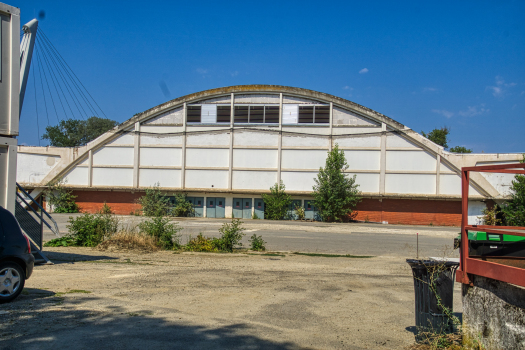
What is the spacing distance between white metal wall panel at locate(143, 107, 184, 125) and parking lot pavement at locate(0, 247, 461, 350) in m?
26.6

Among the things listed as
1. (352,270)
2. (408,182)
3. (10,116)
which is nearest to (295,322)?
(352,270)

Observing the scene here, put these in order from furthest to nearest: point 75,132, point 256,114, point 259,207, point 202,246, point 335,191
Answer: point 75,132
point 256,114
point 259,207
point 335,191
point 202,246

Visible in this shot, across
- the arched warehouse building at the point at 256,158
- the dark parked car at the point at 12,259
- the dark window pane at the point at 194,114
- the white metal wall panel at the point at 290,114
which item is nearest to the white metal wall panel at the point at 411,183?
the arched warehouse building at the point at 256,158

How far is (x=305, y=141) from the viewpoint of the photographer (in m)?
35.5

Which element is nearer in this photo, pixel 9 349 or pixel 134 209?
pixel 9 349

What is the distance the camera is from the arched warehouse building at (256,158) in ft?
→ 111

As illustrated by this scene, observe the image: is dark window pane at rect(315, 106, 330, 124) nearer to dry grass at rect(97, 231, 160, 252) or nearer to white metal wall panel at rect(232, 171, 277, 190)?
white metal wall panel at rect(232, 171, 277, 190)

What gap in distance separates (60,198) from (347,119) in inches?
1024

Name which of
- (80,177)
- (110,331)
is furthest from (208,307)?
(80,177)

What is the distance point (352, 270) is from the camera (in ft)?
36.7

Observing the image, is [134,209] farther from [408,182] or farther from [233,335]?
[233,335]

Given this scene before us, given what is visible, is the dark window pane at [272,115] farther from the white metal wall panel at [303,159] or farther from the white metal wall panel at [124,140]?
the white metal wall panel at [124,140]

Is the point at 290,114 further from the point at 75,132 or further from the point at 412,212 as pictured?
the point at 75,132

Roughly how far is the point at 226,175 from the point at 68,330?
30909mm
